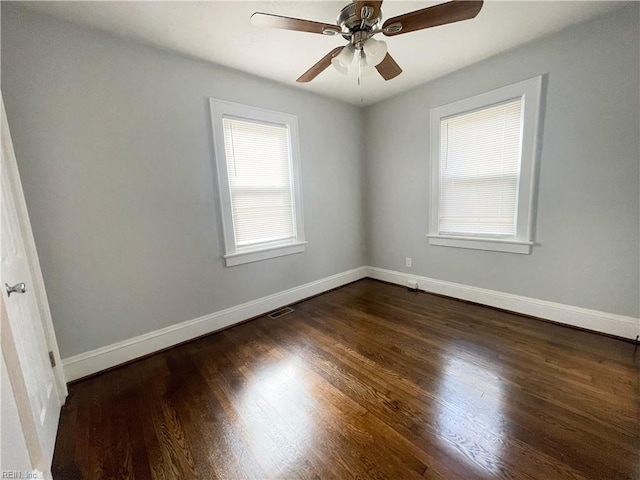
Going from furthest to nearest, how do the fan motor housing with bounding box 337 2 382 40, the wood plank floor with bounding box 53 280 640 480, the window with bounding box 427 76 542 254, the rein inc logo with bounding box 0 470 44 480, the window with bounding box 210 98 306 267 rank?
the window with bounding box 210 98 306 267, the window with bounding box 427 76 542 254, the fan motor housing with bounding box 337 2 382 40, the wood plank floor with bounding box 53 280 640 480, the rein inc logo with bounding box 0 470 44 480

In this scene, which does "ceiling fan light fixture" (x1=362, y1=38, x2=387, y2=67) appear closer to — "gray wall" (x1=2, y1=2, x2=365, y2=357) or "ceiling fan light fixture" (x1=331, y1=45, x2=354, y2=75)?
"ceiling fan light fixture" (x1=331, y1=45, x2=354, y2=75)

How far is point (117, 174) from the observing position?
194cm

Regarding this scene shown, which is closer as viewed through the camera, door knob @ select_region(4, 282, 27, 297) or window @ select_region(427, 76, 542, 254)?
door knob @ select_region(4, 282, 27, 297)

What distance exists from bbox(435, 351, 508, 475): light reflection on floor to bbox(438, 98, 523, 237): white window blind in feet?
4.92

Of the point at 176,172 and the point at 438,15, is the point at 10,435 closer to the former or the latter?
the point at 176,172

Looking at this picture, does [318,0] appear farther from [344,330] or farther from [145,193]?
[344,330]

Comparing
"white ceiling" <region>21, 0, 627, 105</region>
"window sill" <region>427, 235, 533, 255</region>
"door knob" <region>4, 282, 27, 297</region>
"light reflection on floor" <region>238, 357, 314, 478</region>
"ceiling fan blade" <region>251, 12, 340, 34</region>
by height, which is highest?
"white ceiling" <region>21, 0, 627, 105</region>

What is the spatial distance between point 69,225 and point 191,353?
→ 132 centimetres

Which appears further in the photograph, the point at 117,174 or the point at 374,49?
the point at 117,174

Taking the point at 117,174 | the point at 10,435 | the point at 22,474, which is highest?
the point at 117,174

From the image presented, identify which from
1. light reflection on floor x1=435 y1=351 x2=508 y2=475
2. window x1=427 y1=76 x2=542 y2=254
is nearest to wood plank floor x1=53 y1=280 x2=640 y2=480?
light reflection on floor x1=435 y1=351 x2=508 y2=475

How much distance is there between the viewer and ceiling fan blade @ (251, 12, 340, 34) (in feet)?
4.42

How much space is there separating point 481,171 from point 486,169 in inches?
1.9

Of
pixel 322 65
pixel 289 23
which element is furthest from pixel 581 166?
pixel 289 23
